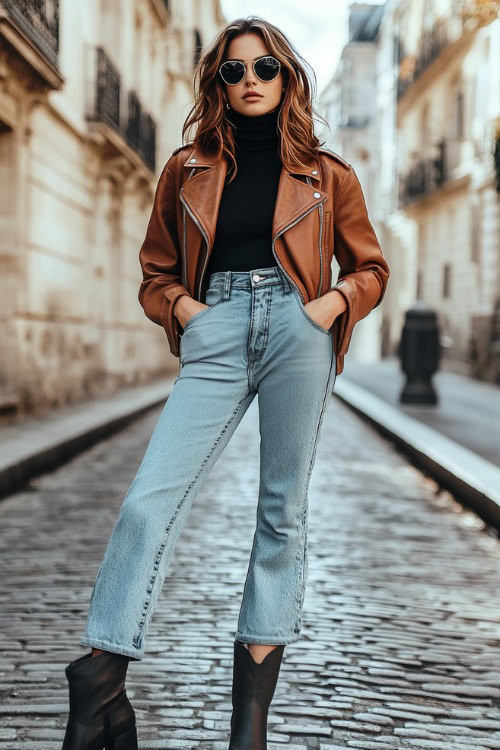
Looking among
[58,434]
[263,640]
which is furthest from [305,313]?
[58,434]

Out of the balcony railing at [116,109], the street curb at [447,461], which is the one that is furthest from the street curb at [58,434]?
the balcony railing at [116,109]

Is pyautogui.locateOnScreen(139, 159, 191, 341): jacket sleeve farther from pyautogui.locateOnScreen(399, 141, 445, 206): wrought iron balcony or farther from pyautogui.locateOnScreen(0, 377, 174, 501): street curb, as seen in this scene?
pyautogui.locateOnScreen(399, 141, 445, 206): wrought iron balcony

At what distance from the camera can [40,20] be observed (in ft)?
37.8

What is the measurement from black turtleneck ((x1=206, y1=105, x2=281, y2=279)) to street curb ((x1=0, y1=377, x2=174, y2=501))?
476 centimetres

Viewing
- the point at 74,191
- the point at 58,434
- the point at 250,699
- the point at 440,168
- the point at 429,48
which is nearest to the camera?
the point at 250,699

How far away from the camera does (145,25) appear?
2095 centimetres

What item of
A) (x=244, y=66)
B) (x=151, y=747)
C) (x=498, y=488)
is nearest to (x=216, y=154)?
(x=244, y=66)

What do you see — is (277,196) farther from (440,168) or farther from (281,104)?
(440,168)

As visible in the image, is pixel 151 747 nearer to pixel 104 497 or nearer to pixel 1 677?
pixel 1 677

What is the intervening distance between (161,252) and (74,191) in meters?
12.6

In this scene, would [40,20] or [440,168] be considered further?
[440,168]

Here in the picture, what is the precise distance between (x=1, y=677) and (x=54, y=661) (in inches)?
8.3

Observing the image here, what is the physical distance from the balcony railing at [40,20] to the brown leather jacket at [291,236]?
8.15 metres

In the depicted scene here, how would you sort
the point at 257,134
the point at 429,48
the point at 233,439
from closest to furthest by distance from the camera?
the point at 257,134
the point at 233,439
the point at 429,48
